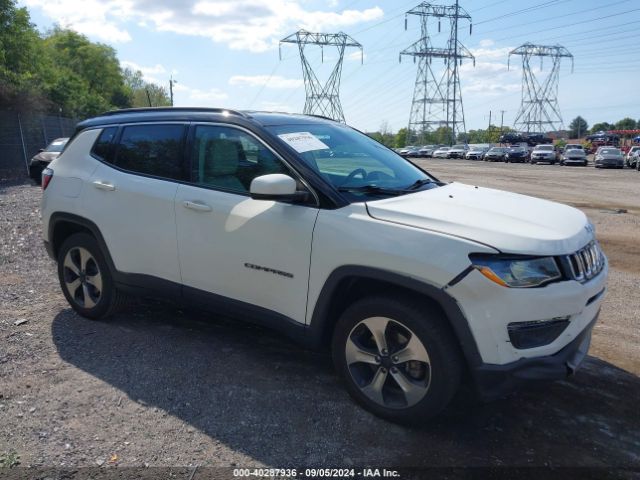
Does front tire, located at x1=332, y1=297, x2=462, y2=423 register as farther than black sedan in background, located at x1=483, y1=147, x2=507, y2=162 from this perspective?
No

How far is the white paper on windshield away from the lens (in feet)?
11.9

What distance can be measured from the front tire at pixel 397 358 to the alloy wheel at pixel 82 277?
94.5 inches

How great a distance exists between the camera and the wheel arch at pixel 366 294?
9.20ft

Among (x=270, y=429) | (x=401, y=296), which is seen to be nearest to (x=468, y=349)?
(x=401, y=296)

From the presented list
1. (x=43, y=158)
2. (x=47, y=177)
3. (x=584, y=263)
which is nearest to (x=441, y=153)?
(x=43, y=158)

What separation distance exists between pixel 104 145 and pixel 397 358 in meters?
3.10

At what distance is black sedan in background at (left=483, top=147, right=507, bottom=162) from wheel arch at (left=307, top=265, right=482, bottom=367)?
50783 mm

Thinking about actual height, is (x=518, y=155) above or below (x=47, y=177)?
below

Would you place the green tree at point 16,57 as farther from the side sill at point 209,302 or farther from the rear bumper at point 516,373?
the rear bumper at point 516,373

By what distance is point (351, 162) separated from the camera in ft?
12.7

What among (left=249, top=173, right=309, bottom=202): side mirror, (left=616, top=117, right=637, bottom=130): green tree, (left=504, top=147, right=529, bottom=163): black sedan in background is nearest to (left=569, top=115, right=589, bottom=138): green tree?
(left=616, top=117, right=637, bottom=130): green tree

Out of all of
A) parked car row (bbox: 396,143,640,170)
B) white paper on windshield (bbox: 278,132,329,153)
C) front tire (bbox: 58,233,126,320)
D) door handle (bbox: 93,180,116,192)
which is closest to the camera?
white paper on windshield (bbox: 278,132,329,153)

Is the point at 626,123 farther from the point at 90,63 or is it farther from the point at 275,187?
the point at 275,187

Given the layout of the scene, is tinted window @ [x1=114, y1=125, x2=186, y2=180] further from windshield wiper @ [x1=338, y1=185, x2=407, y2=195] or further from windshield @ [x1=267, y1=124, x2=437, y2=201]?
windshield wiper @ [x1=338, y1=185, x2=407, y2=195]
